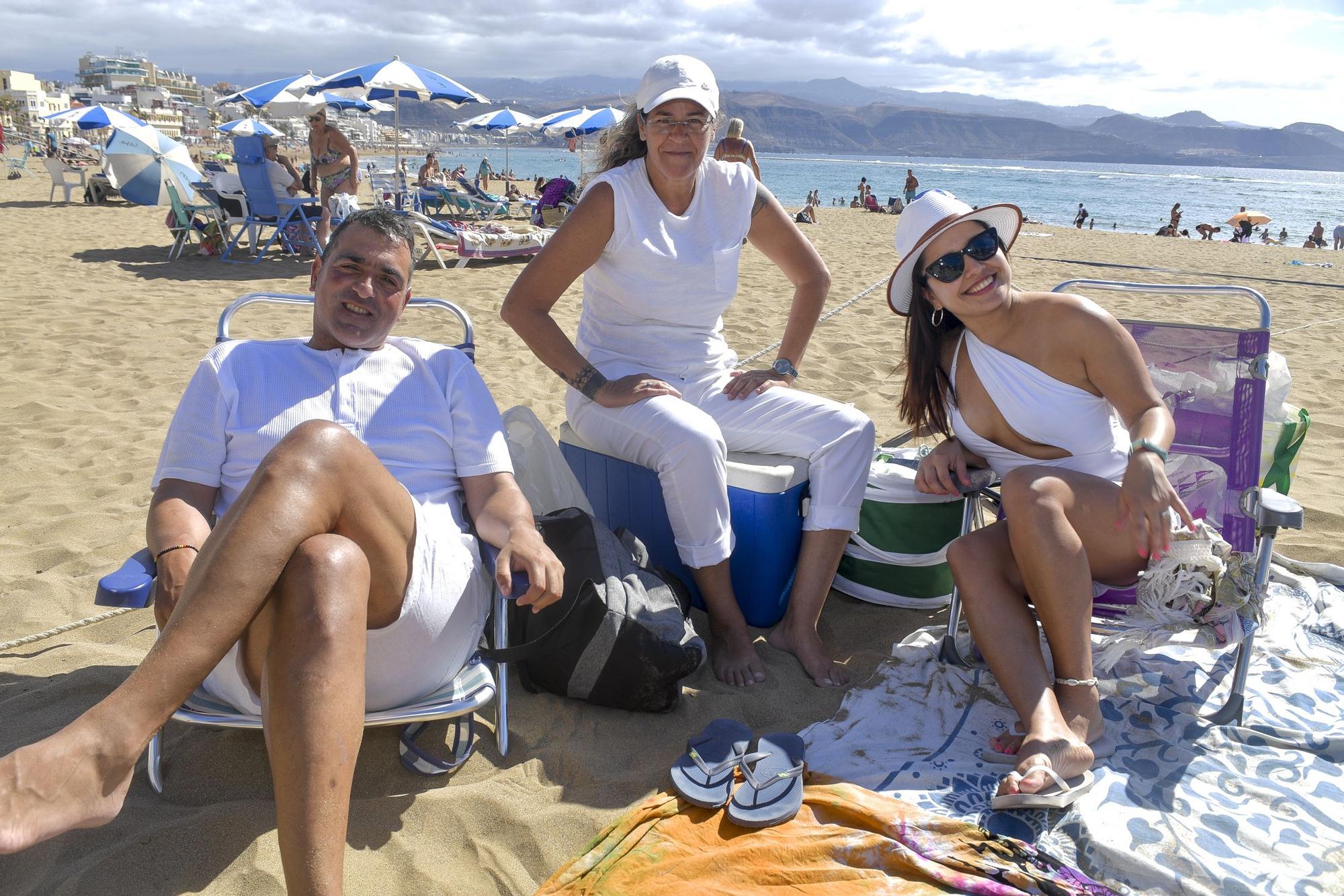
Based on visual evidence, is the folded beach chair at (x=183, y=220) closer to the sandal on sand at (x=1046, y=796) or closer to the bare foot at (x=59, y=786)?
the bare foot at (x=59, y=786)

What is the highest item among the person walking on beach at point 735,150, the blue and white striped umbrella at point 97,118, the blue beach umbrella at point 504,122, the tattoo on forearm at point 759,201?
the blue beach umbrella at point 504,122

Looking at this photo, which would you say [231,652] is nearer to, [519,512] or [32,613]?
[519,512]

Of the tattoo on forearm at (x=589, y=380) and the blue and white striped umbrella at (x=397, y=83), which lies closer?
the tattoo on forearm at (x=589, y=380)

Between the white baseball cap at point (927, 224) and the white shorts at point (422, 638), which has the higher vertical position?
the white baseball cap at point (927, 224)

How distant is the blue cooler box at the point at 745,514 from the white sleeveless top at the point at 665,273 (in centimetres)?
34

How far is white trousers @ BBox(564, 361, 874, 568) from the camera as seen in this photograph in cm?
251

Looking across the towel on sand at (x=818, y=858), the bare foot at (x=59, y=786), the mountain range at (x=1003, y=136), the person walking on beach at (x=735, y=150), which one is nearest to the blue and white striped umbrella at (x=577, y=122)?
the person walking on beach at (x=735, y=150)

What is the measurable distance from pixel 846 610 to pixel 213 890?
2.01 meters

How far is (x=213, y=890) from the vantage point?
166 centimetres

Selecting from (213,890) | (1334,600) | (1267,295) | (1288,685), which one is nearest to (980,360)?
(1288,685)

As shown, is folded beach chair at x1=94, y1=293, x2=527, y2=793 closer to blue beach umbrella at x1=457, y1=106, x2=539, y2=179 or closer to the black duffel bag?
the black duffel bag

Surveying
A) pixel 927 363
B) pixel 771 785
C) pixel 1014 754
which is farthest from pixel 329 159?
pixel 1014 754

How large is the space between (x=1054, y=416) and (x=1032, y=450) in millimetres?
122

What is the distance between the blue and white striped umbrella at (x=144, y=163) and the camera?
1238cm
